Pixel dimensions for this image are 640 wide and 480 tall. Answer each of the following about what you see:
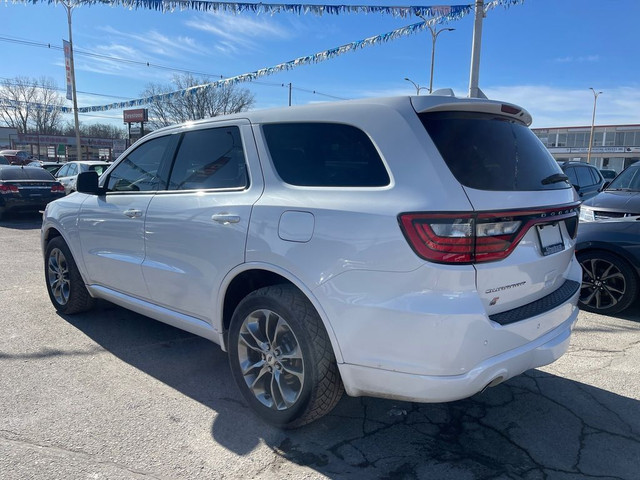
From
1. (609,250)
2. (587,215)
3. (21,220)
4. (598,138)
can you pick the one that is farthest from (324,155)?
(598,138)

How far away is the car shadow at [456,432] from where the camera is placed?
8.54 feet

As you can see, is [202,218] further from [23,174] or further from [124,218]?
[23,174]

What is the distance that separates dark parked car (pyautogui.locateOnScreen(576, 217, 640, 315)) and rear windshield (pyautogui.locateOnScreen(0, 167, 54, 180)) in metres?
12.8

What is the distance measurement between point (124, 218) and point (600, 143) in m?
69.7

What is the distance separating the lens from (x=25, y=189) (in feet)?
40.8

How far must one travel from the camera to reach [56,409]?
3.15 metres

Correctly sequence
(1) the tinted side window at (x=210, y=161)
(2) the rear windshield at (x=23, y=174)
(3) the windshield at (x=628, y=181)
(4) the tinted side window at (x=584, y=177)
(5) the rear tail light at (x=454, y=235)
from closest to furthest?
(5) the rear tail light at (x=454, y=235)
(1) the tinted side window at (x=210, y=161)
(3) the windshield at (x=628, y=181)
(4) the tinted side window at (x=584, y=177)
(2) the rear windshield at (x=23, y=174)

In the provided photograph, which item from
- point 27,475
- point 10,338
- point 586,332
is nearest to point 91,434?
point 27,475

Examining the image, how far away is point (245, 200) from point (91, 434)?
1.66 m

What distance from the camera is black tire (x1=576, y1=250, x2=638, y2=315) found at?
16.4ft

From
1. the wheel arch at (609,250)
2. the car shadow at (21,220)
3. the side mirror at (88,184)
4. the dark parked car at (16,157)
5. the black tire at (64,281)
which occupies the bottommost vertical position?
the car shadow at (21,220)

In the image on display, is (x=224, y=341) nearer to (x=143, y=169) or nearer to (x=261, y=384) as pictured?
(x=261, y=384)

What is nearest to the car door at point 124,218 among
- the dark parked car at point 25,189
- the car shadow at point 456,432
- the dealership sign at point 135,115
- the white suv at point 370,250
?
the white suv at point 370,250

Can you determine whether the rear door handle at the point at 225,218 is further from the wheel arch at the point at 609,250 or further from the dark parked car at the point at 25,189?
the dark parked car at the point at 25,189
